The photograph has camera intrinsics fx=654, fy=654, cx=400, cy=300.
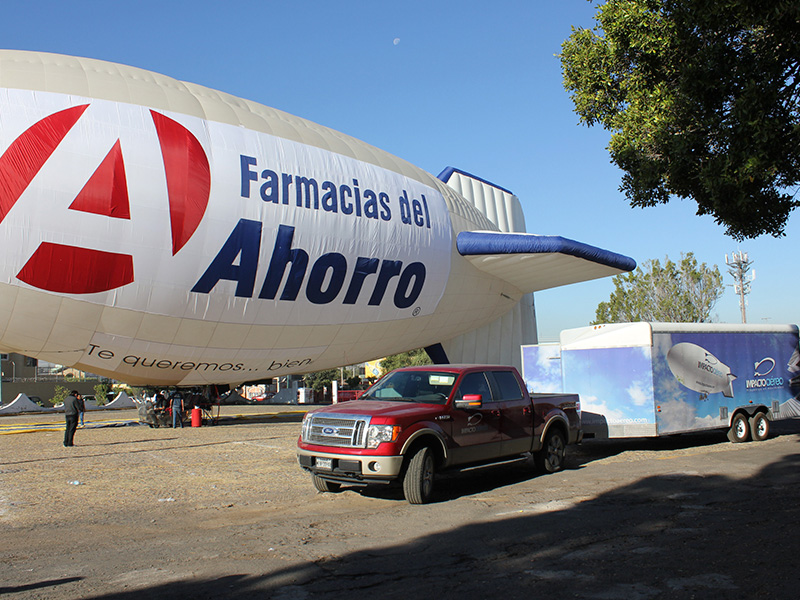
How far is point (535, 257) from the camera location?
19.7 meters

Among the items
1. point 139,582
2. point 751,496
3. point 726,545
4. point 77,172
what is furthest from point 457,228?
point 139,582

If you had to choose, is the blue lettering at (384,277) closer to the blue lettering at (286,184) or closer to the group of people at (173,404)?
the blue lettering at (286,184)

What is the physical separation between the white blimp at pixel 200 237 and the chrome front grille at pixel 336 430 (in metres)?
6.28

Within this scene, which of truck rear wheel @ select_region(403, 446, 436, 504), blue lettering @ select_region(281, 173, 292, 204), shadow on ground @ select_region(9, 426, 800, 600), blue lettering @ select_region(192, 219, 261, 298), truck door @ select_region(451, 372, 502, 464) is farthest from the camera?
blue lettering @ select_region(281, 173, 292, 204)

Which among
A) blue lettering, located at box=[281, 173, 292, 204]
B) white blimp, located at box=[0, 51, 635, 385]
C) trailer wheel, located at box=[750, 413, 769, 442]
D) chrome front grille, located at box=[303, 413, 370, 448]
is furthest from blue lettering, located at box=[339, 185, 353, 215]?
trailer wheel, located at box=[750, 413, 769, 442]

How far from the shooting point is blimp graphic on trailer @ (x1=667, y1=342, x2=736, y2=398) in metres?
13.8

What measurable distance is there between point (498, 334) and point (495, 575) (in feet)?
62.5

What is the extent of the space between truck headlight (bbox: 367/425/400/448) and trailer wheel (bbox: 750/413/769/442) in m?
10.5

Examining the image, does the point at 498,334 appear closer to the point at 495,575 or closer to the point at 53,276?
the point at 53,276

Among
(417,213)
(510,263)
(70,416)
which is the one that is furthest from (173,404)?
(510,263)

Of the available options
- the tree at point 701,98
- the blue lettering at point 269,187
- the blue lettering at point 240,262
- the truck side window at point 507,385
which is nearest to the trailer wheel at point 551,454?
the truck side window at point 507,385

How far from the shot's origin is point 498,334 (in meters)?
24.2

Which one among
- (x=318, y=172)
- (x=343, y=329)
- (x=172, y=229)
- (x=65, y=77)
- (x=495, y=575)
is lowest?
(x=495, y=575)

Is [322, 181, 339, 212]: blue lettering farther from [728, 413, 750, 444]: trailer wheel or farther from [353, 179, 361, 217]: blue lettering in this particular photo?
[728, 413, 750, 444]: trailer wheel
